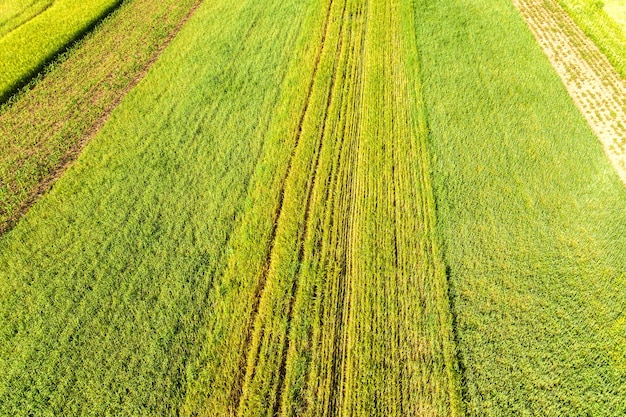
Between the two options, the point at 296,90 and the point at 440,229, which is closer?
the point at 440,229

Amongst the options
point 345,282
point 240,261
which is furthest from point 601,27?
point 240,261

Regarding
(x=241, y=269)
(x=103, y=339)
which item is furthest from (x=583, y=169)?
(x=103, y=339)

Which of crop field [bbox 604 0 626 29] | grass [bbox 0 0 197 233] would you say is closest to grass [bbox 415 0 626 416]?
crop field [bbox 604 0 626 29]

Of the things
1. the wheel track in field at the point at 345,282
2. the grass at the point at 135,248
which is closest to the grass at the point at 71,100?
the grass at the point at 135,248

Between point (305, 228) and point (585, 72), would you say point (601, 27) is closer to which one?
point (585, 72)

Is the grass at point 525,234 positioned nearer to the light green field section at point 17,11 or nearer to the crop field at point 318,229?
the crop field at point 318,229

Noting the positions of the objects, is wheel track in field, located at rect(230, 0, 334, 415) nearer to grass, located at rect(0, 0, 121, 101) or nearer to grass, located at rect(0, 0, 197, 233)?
grass, located at rect(0, 0, 197, 233)

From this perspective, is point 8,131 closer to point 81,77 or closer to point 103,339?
point 81,77
